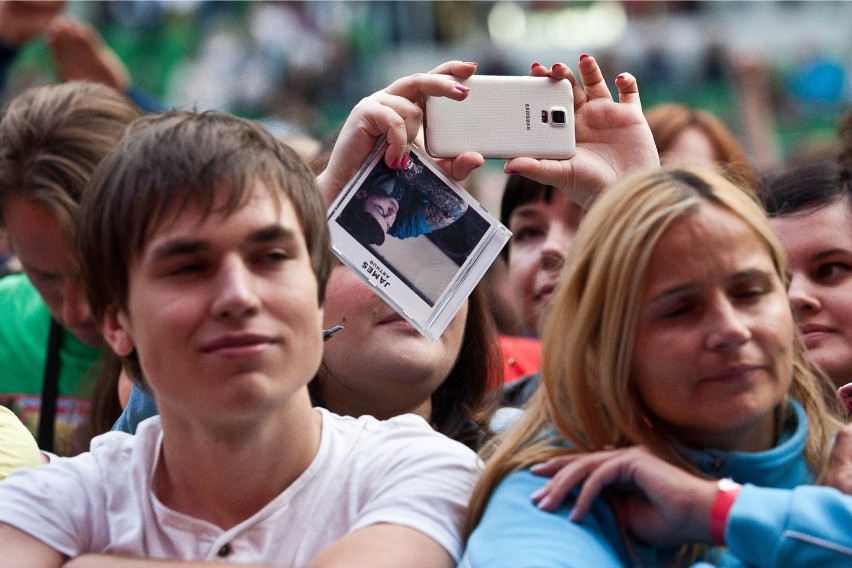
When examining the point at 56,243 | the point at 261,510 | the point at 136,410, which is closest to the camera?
the point at 261,510

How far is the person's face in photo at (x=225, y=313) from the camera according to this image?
165 cm

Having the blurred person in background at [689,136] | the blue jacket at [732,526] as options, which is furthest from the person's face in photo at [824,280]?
the blurred person in background at [689,136]

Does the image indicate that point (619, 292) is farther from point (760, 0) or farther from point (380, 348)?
point (760, 0)

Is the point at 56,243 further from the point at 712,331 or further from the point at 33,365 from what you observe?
the point at 712,331

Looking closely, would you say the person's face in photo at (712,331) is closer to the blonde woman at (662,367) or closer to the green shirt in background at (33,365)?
the blonde woman at (662,367)

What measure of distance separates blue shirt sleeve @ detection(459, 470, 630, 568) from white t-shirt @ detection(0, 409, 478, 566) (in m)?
0.10

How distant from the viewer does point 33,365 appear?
327cm

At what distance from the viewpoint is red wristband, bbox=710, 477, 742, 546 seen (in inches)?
61.5

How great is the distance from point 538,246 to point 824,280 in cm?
85

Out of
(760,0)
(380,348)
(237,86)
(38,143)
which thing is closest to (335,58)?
(237,86)

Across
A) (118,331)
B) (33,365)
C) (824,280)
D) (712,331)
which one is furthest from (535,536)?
(33,365)

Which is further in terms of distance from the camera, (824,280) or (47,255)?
(47,255)

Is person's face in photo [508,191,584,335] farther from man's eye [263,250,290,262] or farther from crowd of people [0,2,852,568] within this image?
man's eye [263,250,290,262]

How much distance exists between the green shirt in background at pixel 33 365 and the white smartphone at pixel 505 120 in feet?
4.14
